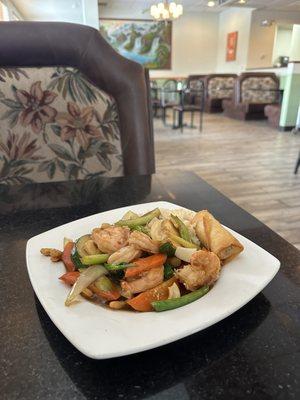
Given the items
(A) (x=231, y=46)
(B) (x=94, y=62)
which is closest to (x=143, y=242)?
(B) (x=94, y=62)

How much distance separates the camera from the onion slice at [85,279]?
383 mm

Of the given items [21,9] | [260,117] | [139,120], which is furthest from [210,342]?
[21,9]

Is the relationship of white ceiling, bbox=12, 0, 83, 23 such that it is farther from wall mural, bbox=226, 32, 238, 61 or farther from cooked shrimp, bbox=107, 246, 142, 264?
cooked shrimp, bbox=107, 246, 142, 264

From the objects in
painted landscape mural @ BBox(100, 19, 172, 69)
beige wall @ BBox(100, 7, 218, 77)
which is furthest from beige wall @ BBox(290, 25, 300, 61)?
painted landscape mural @ BBox(100, 19, 172, 69)

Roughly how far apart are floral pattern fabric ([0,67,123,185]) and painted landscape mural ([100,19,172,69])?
982 centimetres

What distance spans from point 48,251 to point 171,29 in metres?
11.6

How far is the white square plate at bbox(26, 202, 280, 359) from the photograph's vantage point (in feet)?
1.05

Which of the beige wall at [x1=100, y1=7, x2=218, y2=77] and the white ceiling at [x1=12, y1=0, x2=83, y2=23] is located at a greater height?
the white ceiling at [x1=12, y1=0, x2=83, y2=23]

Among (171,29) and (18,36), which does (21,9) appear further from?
(18,36)

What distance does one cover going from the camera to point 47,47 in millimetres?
1110

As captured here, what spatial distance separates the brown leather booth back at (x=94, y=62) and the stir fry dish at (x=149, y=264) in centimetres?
85

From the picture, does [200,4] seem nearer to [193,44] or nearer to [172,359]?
[193,44]

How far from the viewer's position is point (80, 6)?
8508 mm

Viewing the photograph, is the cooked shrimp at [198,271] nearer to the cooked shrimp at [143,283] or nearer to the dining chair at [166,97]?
the cooked shrimp at [143,283]
